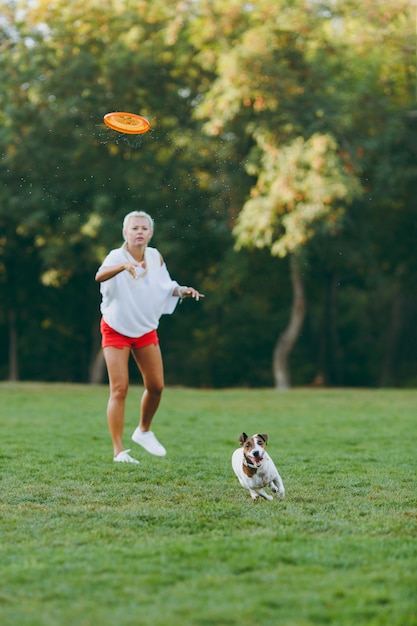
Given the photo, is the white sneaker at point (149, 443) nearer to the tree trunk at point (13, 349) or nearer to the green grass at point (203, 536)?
the green grass at point (203, 536)

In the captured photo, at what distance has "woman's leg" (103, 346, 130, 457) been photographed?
295 inches

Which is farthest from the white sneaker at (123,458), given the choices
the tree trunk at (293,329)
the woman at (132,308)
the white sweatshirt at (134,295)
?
the tree trunk at (293,329)

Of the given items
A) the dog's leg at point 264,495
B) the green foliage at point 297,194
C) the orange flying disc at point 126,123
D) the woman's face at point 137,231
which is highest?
the green foliage at point 297,194

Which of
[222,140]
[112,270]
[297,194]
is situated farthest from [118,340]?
[222,140]

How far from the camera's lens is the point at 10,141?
78.5 feet

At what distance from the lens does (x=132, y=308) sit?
7.50 metres

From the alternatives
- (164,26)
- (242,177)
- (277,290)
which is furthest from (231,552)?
(277,290)

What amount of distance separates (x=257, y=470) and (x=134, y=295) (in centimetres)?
231

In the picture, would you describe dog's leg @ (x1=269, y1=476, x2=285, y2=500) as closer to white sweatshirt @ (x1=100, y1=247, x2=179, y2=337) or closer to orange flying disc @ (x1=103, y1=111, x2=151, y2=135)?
white sweatshirt @ (x1=100, y1=247, x2=179, y2=337)

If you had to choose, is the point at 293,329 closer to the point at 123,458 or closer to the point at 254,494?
the point at 123,458

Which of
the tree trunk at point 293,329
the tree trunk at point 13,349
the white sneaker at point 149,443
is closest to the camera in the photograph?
the white sneaker at point 149,443

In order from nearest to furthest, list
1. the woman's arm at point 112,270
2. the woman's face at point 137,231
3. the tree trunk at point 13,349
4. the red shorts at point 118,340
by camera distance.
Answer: the woman's arm at point 112,270
the woman's face at point 137,231
the red shorts at point 118,340
the tree trunk at point 13,349

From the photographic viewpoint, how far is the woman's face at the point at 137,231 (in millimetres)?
7414

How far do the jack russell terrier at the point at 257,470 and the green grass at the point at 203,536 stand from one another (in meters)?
0.09
